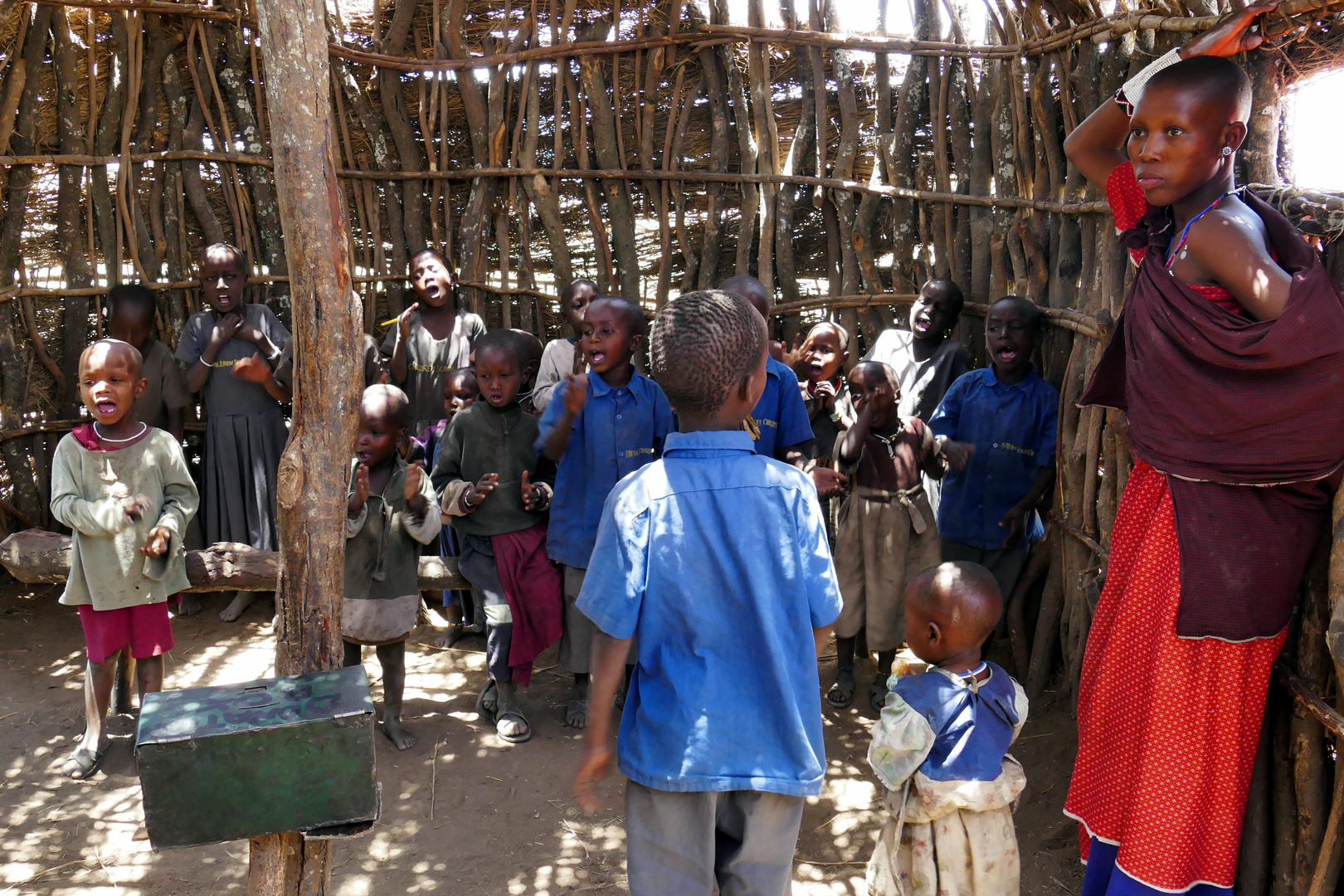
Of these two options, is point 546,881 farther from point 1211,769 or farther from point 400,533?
point 1211,769

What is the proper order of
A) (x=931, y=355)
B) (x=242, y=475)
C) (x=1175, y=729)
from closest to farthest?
(x=1175, y=729)
(x=931, y=355)
(x=242, y=475)

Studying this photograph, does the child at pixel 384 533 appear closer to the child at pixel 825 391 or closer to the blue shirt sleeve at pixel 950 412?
the child at pixel 825 391

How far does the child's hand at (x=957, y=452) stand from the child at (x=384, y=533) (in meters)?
2.08

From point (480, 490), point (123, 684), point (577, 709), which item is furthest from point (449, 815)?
point (123, 684)

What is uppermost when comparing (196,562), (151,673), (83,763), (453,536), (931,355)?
(931,355)

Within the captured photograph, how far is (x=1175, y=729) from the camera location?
→ 2387 mm

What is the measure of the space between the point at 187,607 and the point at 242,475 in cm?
83

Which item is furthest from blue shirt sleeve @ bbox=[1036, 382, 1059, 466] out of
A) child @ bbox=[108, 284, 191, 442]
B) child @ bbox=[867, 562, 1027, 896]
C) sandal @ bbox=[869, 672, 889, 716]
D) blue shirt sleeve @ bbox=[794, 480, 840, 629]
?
child @ bbox=[108, 284, 191, 442]

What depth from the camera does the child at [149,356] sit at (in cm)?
536

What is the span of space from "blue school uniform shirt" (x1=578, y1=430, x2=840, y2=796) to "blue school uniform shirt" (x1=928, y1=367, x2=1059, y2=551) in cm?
248

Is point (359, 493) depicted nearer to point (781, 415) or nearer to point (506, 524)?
point (506, 524)

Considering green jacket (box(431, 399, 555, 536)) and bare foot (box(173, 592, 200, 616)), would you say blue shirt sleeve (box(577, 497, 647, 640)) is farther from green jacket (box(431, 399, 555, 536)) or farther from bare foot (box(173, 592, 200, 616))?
bare foot (box(173, 592, 200, 616))

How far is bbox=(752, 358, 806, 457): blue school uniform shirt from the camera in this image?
3875 millimetres

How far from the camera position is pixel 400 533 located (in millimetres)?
3879
